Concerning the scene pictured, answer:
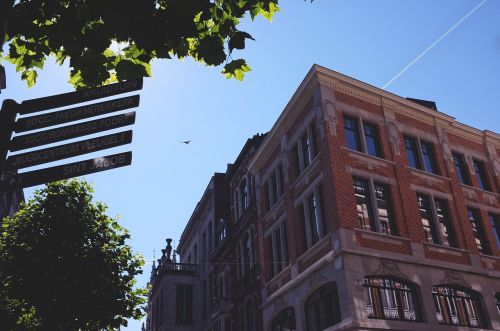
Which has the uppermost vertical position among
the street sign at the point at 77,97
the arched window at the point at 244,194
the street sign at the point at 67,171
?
the arched window at the point at 244,194

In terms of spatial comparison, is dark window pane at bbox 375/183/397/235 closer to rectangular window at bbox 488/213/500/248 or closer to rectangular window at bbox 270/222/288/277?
rectangular window at bbox 270/222/288/277

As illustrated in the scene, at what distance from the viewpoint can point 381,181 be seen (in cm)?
1866

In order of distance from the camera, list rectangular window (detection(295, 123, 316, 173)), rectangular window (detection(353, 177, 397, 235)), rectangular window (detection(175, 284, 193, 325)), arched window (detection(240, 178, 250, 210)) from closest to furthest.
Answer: rectangular window (detection(353, 177, 397, 235)) → rectangular window (detection(295, 123, 316, 173)) → arched window (detection(240, 178, 250, 210)) → rectangular window (detection(175, 284, 193, 325))

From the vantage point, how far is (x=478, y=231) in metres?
21.0

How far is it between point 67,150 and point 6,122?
0.63 m

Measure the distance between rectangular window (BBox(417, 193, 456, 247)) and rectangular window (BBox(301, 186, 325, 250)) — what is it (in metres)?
4.65

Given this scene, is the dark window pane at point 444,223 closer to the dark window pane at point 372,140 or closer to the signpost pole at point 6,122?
the dark window pane at point 372,140

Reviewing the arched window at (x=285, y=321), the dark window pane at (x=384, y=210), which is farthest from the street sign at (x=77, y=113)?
the arched window at (x=285, y=321)

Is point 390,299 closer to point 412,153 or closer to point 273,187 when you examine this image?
point 412,153

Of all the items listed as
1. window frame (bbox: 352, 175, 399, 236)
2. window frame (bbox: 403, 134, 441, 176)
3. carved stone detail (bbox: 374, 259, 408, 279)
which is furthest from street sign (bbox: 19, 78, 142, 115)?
window frame (bbox: 403, 134, 441, 176)

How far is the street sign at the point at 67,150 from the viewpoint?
4266 millimetres

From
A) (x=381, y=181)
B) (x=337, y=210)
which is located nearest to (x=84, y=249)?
(x=337, y=210)

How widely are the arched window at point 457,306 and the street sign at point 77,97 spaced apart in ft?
53.4

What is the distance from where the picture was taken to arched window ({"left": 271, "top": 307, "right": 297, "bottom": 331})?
19469 millimetres
